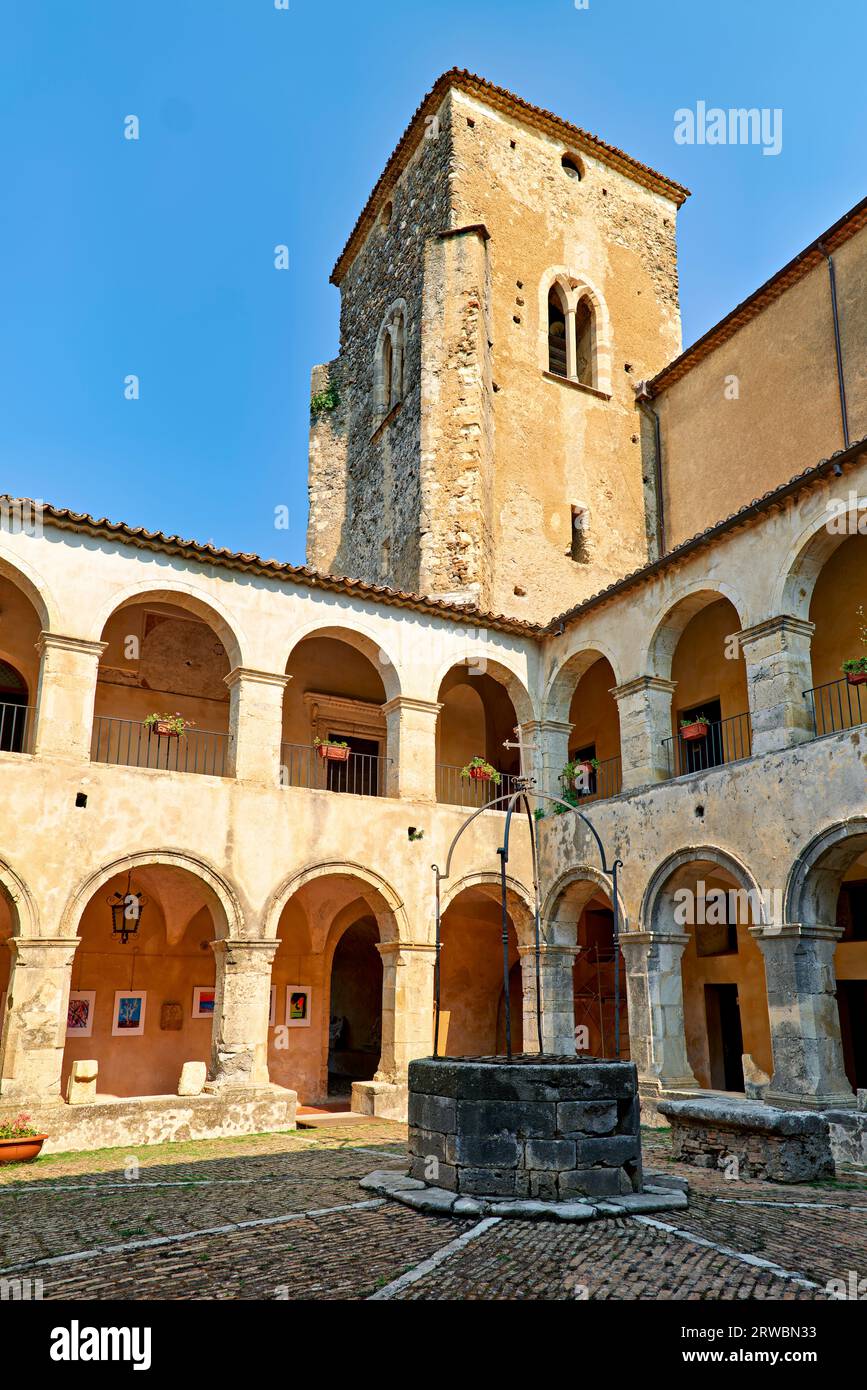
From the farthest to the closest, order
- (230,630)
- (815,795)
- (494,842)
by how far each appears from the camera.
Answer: (494,842) → (230,630) → (815,795)

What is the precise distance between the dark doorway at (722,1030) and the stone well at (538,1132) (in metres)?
8.86

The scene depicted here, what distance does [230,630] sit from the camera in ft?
47.3

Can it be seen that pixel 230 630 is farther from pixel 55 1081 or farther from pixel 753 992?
pixel 753 992

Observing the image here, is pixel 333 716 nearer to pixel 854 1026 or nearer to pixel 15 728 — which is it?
pixel 15 728

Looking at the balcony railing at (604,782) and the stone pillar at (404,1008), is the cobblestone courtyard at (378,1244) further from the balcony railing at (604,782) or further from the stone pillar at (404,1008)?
the balcony railing at (604,782)

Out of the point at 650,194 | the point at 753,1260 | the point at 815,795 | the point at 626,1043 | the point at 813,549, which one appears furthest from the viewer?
the point at 650,194

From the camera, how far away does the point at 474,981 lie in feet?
62.8

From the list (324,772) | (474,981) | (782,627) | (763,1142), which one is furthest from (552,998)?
(782,627)

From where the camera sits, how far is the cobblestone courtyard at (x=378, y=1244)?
5.60m

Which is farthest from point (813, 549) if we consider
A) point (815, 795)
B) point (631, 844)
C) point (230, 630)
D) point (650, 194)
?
point (650, 194)

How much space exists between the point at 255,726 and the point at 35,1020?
4.71 metres

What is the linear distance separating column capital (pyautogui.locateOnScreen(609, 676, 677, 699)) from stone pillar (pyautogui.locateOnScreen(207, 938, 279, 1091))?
20.3 feet
